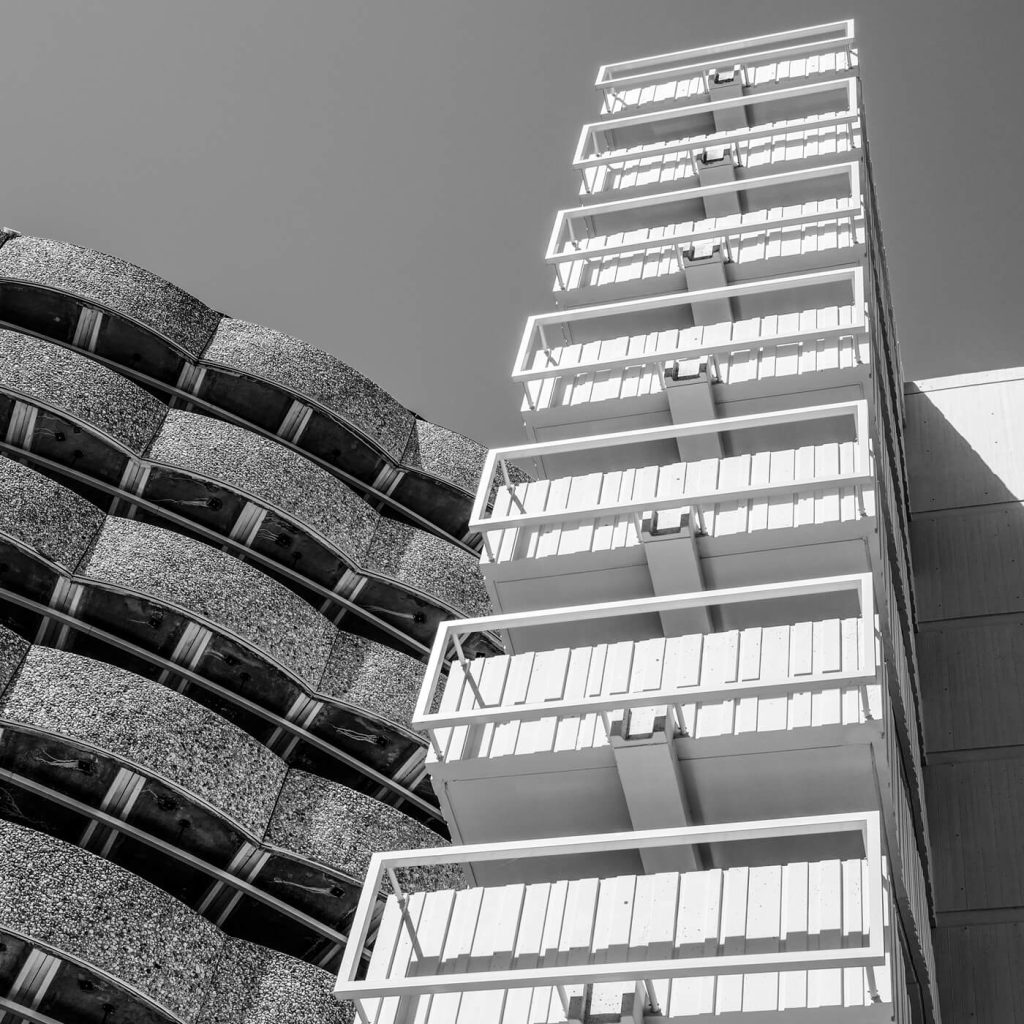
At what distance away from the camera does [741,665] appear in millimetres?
17859

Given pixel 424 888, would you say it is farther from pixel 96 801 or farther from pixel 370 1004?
pixel 370 1004

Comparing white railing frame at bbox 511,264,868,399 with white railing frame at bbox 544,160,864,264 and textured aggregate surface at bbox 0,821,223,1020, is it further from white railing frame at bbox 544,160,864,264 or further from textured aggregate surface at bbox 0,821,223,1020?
textured aggregate surface at bbox 0,821,223,1020

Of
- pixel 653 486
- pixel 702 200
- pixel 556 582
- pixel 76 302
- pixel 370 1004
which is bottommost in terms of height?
pixel 370 1004

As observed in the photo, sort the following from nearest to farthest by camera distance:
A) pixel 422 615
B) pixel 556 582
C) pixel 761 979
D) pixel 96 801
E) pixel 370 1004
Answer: pixel 761 979, pixel 370 1004, pixel 556 582, pixel 96 801, pixel 422 615

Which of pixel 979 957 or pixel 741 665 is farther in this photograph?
pixel 979 957

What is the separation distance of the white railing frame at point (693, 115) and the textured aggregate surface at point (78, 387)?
1111 centimetres

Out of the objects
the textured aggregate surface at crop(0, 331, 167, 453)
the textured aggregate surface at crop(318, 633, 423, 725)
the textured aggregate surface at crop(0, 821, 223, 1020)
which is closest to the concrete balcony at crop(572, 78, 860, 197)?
the textured aggregate surface at crop(0, 331, 167, 453)

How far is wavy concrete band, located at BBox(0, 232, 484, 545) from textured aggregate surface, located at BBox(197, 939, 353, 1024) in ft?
40.2

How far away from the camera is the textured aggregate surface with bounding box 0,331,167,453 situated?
27578mm

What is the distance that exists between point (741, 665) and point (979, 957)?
22.7 ft

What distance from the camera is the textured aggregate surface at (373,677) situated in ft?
89.0

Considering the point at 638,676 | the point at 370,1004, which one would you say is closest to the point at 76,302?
the point at 638,676

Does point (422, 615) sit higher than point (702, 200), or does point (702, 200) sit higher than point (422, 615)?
Answer: point (702, 200)

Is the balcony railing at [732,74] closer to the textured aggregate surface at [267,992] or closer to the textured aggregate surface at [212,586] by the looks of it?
the textured aggregate surface at [212,586]
